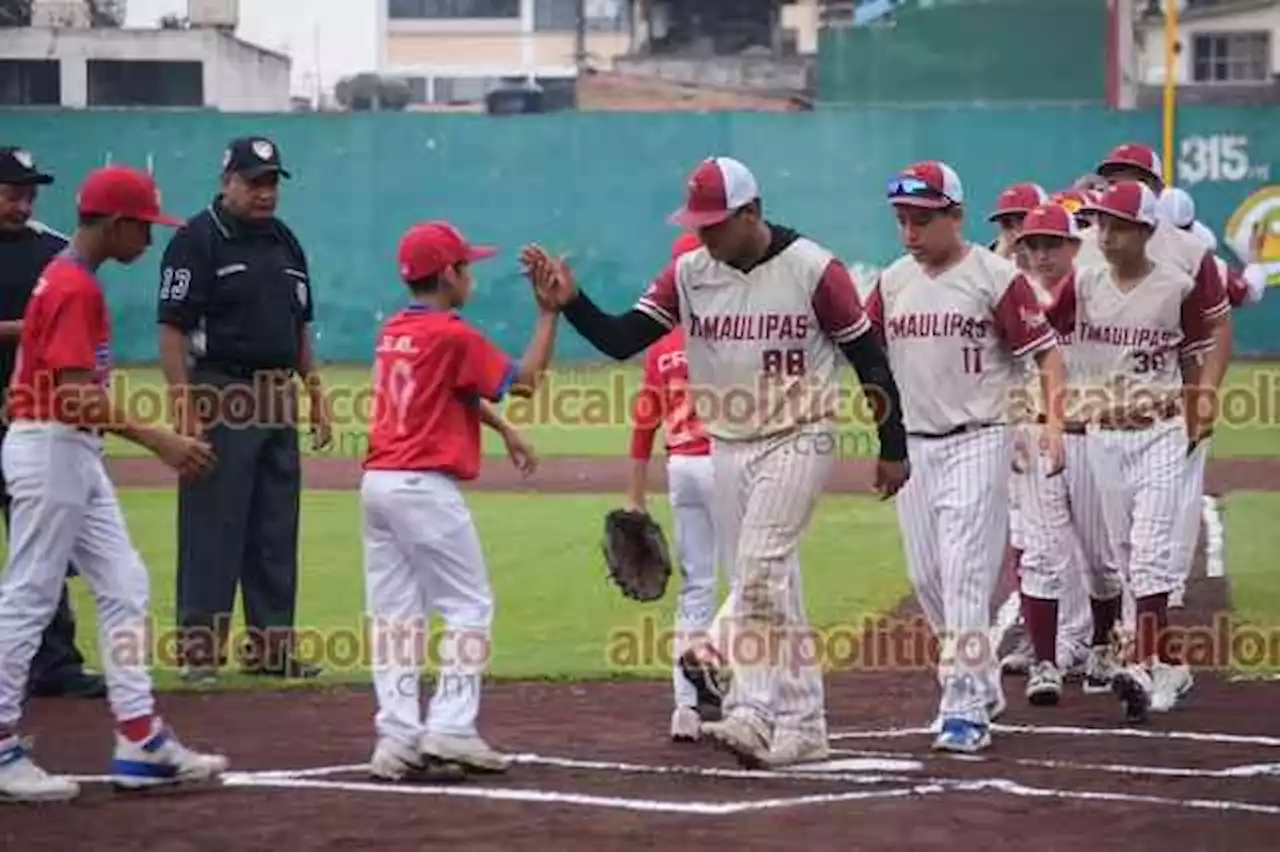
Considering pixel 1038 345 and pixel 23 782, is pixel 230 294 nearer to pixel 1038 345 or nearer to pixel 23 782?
pixel 23 782

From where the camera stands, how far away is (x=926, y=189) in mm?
9609

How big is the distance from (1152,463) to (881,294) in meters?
1.49

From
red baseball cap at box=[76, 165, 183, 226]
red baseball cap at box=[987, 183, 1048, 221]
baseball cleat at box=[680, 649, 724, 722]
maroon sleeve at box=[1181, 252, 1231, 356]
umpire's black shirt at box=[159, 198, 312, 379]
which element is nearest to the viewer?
red baseball cap at box=[76, 165, 183, 226]

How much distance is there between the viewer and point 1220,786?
869cm

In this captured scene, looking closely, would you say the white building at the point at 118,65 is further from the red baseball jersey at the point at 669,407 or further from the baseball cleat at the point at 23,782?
the baseball cleat at the point at 23,782

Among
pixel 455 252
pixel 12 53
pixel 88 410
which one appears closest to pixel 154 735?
pixel 88 410

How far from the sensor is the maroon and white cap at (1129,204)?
1047 centimetres

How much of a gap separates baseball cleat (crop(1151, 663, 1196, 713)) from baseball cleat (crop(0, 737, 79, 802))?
437 centimetres

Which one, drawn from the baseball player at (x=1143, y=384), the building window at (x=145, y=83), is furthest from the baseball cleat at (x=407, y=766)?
the building window at (x=145, y=83)

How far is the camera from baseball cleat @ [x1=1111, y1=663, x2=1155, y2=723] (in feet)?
33.4

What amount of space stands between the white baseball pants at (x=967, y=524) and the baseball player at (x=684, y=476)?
87 centimetres

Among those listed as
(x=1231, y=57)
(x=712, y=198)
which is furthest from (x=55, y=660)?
(x=1231, y=57)

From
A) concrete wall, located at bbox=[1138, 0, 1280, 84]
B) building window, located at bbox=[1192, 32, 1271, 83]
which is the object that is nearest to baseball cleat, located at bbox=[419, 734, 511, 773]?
concrete wall, located at bbox=[1138, 0, 1280, 84]

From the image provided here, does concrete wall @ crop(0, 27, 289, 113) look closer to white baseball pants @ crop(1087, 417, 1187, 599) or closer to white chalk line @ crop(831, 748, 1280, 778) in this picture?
white baseball pants @ crop(1087, 417, 1187, 599)
